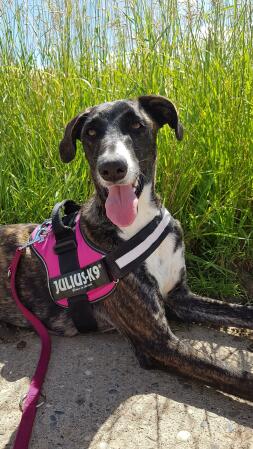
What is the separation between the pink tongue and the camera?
94.0 inches

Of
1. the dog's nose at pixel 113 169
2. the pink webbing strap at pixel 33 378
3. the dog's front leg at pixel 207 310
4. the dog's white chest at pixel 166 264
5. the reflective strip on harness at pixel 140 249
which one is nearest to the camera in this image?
the pink webbing strap at pixel 33 378

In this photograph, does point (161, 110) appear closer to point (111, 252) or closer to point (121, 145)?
point (121, 145)

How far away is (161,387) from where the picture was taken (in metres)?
2.38

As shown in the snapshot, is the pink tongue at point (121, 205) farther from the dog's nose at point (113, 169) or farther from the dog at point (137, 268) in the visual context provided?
the dog's nose at point (113, 169)

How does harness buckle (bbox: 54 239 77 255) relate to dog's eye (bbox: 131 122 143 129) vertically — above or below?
below

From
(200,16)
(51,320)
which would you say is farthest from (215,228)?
(200,16)

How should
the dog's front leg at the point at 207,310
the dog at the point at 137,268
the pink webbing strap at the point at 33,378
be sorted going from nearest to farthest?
the pink webbing strap at the point at 33,378 → the dog at the point at 137,268 → the dog's front leg at the point at 207,310

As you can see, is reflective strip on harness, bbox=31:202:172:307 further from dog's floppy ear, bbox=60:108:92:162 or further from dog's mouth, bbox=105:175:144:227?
dog's floppy ear, bbox=60:108:92:162

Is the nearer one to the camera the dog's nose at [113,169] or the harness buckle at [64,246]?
the dog's nose at [113,169]

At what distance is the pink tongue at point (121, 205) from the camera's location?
2.39m

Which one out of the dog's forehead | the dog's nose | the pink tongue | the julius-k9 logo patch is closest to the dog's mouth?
the pink tongue

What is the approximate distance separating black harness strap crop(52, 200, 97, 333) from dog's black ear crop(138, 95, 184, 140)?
2.51ft

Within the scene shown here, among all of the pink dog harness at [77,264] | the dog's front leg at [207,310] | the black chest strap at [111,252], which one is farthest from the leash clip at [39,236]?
the dog's front leg at [207,310]

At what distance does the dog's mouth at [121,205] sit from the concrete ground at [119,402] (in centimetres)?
82
